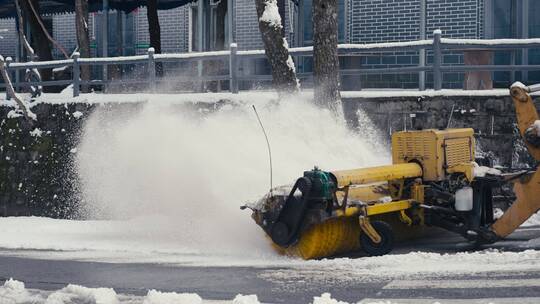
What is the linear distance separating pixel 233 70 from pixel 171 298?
987 centimetres

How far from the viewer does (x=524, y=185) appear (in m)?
11.2

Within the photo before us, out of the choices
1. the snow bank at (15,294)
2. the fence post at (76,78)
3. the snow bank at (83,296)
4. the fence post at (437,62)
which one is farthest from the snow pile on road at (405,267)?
the fence post at (76,78)

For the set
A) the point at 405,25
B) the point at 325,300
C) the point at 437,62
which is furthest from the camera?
the point at 405,25

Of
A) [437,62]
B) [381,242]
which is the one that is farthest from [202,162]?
[381,242]

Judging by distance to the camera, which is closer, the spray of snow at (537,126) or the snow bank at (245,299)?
the snow bank at (245,299)

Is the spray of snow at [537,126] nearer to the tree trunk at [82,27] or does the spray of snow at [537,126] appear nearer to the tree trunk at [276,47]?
the tree trunk at [276,47]

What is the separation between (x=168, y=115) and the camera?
688 inches

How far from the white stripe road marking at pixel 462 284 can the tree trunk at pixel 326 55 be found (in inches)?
280

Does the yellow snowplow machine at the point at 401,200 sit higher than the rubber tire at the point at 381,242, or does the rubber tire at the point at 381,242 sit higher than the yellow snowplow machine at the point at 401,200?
the yellow snowplow machine at the point at 401,200

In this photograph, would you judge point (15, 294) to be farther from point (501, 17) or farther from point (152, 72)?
point (501, 17)

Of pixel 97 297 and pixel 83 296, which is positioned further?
pixel 83 296

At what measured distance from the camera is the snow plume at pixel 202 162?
1381cm

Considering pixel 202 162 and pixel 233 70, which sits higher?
pixel 233 70

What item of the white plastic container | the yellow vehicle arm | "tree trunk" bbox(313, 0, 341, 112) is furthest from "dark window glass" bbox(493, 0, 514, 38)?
the white plastic container
